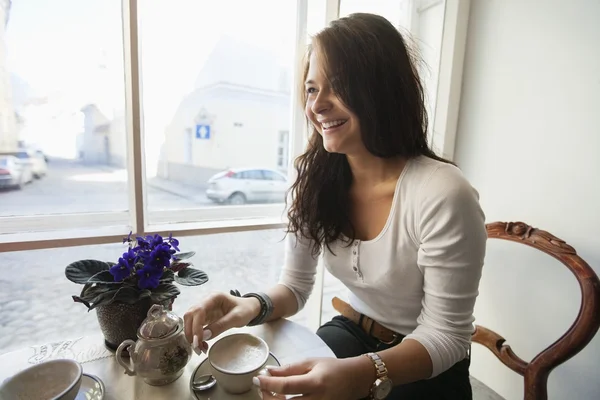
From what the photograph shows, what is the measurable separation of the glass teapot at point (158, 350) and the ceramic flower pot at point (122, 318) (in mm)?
60

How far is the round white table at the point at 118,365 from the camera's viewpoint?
668 millimetres

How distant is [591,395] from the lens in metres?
1.19

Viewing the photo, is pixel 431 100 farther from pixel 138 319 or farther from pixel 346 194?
pixel 138 319

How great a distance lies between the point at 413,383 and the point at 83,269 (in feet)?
2.61

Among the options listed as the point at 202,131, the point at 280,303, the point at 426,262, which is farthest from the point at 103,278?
the point at 202,131

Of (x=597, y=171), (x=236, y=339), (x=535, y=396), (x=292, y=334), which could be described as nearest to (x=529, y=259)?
(x=597, y=171)

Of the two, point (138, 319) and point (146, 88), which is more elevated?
point (146, 88)

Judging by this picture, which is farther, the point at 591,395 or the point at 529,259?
the point at 529,259

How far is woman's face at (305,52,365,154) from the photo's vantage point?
856mm

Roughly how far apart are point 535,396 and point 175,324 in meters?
1.04

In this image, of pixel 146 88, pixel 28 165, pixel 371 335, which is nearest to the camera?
pixel 371 335

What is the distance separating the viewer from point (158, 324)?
2.21 ft

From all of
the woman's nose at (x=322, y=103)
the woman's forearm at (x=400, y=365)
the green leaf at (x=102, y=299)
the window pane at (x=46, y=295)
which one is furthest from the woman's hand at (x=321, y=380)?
the window pane at (x=46, y=295)

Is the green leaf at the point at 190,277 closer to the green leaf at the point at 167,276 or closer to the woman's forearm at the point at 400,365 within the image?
the green leaf at the point at 167,276
